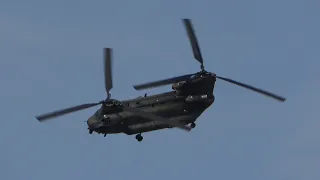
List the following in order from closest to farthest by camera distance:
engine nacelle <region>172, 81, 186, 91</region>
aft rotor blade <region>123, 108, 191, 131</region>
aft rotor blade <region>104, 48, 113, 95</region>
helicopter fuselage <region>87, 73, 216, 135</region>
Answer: aft rotor blade <region>123, 108, 191, 131</region>
aft rotor blade <region>104, 48, 113, 95</region>
helicopter fuselage <region>87, 73, 216, 135</region>
engine nacelle <region>172, 81, 186, 91</region>

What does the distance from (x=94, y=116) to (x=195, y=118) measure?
1002 cm

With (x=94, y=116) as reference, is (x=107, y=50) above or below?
above

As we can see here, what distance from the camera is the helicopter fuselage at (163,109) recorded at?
103 m

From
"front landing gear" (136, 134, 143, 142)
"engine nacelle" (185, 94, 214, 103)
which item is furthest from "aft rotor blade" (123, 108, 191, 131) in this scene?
"engine nacelle" (185, 94, 214, 103)

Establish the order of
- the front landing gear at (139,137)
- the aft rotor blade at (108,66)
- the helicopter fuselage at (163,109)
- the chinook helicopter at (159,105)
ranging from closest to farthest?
the aft rotor blade at (108,66), the chinook helicopter at (159,105), the helicopter fuselage at (163,109), the front landing gear at (139,137)

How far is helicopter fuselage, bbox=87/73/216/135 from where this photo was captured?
10300 centimetres

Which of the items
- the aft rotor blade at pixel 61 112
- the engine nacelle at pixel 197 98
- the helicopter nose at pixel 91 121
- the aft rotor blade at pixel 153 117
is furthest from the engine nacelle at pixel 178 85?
the aft rotor blade at pixel 61 112

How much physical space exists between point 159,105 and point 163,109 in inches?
22.1

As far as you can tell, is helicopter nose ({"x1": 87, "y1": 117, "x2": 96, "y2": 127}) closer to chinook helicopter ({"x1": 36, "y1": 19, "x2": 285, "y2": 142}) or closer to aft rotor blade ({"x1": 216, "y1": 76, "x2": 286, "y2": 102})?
chinook helicopter ({"x1": 36, "y1": 19, "x2": 285, "y2": 142})

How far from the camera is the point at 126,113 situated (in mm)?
103312

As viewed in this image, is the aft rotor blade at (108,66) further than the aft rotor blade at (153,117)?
Yes

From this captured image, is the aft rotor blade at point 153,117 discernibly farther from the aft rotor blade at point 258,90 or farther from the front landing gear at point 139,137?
the aft rotor blade at point 258,90

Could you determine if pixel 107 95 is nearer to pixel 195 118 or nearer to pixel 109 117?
pixel 109 117

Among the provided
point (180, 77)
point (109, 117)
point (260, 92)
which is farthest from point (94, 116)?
point (260, 92)
